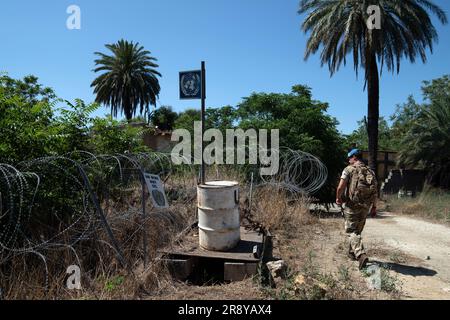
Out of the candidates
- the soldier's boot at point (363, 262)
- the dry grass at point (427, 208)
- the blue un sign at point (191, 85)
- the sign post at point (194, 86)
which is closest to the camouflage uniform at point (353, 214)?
the soldier's boot at point (363, 262)

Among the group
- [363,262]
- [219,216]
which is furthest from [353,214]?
[219,216]

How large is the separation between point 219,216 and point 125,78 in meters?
26.2

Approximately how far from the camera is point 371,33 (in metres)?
14.7

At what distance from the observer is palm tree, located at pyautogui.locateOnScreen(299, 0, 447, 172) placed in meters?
15.1

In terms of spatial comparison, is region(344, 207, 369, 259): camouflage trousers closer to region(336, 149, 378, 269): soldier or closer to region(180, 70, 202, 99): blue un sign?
region(336, 149, 378, 269): soldier

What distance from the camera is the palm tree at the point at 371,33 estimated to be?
49.4ft

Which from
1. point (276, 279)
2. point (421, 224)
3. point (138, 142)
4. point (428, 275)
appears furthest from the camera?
point (421, 224)

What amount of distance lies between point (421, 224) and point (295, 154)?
3807mm

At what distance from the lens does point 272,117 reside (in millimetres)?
13070

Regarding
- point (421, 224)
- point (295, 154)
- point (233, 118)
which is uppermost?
point (233, 118)

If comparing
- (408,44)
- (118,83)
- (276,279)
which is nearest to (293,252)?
(276,279)

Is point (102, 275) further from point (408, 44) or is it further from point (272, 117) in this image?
point (408, 44)

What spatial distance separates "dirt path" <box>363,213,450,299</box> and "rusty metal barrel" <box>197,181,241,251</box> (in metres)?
2.24

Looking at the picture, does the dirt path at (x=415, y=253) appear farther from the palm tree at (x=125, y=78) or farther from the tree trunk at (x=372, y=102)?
the palm tree at (x=125, y=78)
